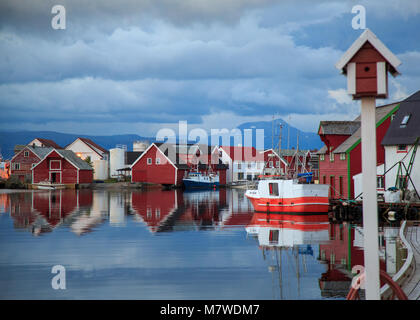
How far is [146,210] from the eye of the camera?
3781 centimetres

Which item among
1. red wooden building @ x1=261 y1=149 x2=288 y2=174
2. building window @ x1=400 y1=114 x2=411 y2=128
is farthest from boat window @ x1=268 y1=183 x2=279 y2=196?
red wooden building @ x1=261 y1=149 x2=288 y2=174

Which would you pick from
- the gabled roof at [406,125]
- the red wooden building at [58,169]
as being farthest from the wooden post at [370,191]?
the red wooden building at [58,169]

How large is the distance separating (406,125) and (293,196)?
10529 mm

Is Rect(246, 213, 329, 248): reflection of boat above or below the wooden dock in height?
below

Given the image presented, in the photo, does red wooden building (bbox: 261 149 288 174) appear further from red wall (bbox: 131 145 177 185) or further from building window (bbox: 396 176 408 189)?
building window (bbox: 396 176 408 189)

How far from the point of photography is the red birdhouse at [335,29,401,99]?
7031 millimetres

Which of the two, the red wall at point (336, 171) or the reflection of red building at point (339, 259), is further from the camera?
the red wall at point (336, 171)

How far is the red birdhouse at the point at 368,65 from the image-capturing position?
7031mm

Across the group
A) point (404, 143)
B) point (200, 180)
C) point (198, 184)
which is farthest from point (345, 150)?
point (200, 180)

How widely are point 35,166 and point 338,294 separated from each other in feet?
251

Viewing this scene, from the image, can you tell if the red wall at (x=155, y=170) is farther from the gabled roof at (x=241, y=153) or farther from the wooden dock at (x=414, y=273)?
the wooden dock at (x=414, y=273)

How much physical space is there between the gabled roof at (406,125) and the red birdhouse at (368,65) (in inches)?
1094

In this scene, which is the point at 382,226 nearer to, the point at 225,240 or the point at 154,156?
the point at 225,240

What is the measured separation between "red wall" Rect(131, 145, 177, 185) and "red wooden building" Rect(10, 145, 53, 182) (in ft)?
59.2
